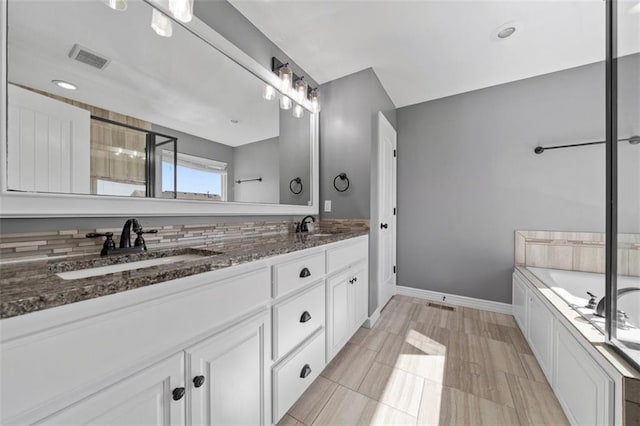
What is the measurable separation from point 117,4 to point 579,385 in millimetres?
2753

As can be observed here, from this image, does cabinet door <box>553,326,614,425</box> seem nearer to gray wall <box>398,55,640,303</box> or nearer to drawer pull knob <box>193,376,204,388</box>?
gray wall <box>398,55,640,303</box>

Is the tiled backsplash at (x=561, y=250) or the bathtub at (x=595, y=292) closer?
the bathtub at (x=595, y=292)

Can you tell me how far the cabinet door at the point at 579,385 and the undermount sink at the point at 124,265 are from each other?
1.77 metres

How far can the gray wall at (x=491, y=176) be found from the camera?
2256mm

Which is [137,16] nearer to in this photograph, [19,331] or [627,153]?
[19,331]

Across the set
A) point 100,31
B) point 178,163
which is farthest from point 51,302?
point 100,31

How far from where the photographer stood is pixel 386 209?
264 cm

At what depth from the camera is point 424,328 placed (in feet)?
7.21

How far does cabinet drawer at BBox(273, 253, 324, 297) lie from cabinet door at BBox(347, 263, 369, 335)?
0.56 meters

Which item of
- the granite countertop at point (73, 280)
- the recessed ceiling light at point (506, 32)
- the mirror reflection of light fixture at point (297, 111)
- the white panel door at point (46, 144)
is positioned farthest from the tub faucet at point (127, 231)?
the recessed ceiling light at point (506, 32)

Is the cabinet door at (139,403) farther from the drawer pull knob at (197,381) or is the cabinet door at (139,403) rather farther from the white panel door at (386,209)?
the white panel door at (386,209)

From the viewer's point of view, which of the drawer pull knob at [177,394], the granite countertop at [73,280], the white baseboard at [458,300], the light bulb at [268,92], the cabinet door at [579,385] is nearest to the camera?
the granite countertop at [73,280]

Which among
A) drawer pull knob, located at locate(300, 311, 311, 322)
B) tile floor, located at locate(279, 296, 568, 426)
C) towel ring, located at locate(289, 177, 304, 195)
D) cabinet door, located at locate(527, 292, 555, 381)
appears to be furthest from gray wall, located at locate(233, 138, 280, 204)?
cabinet door, located at locate(527, 292, 555, 381)

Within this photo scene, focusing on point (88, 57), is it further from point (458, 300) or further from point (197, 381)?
point (458, 300)
